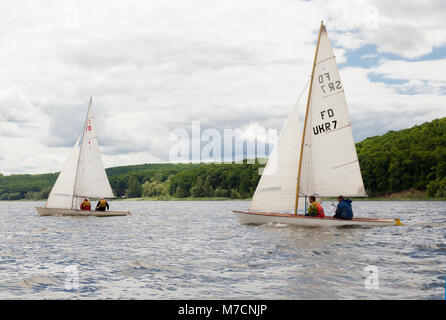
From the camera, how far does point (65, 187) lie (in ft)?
148

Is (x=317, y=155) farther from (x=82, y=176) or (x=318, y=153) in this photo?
(x=82, y=176)

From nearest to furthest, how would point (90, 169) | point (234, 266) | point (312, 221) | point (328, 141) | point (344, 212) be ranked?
point (234, 266)
point (312, 221)
point (344, 212)
point (328, 141)
point (90, 169)

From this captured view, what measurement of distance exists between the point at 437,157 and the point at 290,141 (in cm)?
11041

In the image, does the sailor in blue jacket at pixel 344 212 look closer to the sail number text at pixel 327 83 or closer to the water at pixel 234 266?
the water at pixel 234 266

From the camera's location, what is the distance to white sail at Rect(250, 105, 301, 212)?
28547mm

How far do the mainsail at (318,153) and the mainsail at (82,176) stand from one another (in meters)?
22.4

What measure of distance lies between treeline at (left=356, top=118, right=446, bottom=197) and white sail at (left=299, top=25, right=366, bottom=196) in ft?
306

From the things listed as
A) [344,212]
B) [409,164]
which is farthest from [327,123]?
[409,164]

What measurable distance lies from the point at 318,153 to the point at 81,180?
85.5 feet

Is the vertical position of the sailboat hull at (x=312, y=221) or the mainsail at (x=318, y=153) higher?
the mainsail at (x=318, y=153)

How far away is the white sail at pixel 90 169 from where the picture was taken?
45.7 meters

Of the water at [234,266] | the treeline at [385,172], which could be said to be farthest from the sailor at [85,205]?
the treeline at [385,172]
